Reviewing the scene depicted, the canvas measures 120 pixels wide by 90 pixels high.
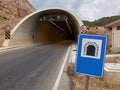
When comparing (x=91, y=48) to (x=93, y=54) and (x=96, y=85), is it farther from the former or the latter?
(x=96, y=85)

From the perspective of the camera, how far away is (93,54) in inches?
190

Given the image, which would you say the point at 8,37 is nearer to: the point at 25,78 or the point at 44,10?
the point at 44,10

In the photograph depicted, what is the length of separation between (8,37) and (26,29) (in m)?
6.40

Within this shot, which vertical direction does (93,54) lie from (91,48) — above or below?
below

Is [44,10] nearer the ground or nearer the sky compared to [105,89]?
nearer the sky

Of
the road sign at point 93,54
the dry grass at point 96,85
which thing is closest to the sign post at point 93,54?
the road sign at point 93,54

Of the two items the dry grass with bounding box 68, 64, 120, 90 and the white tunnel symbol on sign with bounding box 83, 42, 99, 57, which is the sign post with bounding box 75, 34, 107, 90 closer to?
the white tunnel symbol on sign with bounding box 83, 42, 99, 57

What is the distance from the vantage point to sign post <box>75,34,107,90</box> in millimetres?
4805

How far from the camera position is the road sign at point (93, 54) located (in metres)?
4.80

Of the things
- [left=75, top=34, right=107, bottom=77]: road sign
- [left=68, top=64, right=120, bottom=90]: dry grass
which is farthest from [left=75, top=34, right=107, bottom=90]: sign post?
[left=68, top=64, right=120, bottom=90]: dry grass

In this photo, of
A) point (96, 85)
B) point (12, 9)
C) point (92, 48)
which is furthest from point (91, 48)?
point (12, 9)

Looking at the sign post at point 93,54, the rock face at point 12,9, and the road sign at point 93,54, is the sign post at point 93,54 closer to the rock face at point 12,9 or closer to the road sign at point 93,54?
the road sign at point 93,54

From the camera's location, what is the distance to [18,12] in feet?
239

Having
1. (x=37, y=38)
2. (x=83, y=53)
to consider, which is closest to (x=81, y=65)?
(x=83, y=53)
